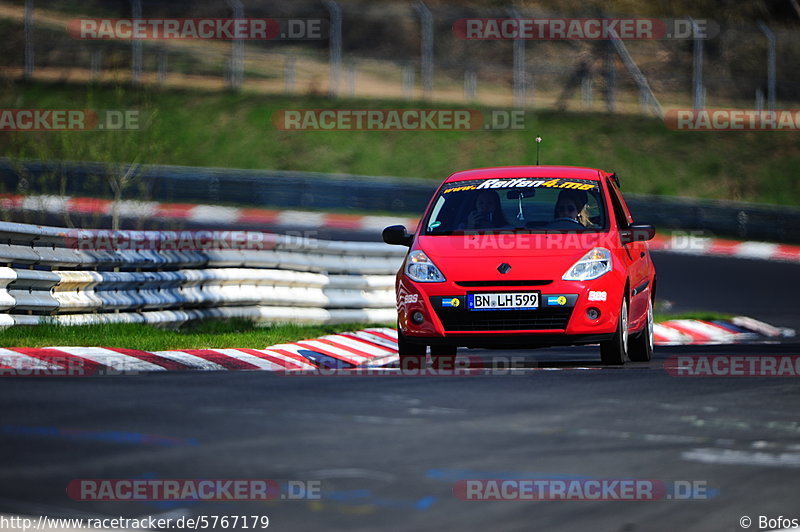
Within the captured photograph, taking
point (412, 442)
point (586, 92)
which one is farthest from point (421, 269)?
point (586, 92)

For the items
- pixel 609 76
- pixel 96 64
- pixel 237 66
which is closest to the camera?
pixel 609 76

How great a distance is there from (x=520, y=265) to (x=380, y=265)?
6.33 m

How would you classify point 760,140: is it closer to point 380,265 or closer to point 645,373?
point 380,265

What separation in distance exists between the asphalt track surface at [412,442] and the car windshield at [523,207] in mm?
1798

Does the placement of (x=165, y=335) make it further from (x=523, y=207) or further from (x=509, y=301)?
(x=509, y=301)

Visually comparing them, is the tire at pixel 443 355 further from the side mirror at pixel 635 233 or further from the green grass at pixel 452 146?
the green grass at pixel 452 146

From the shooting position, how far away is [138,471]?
249 inches

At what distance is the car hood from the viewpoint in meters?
11.3

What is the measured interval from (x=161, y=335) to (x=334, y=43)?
24123mm

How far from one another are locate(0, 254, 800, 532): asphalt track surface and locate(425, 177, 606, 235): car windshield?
1.80 m

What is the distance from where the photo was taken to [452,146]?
38.8m

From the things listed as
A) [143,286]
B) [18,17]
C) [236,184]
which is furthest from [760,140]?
A: [143,286]

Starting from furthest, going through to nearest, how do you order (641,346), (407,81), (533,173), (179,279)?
(407,81) → (179,279) → (533,173) → (641,346)

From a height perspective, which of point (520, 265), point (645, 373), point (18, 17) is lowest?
point (645, 373)
